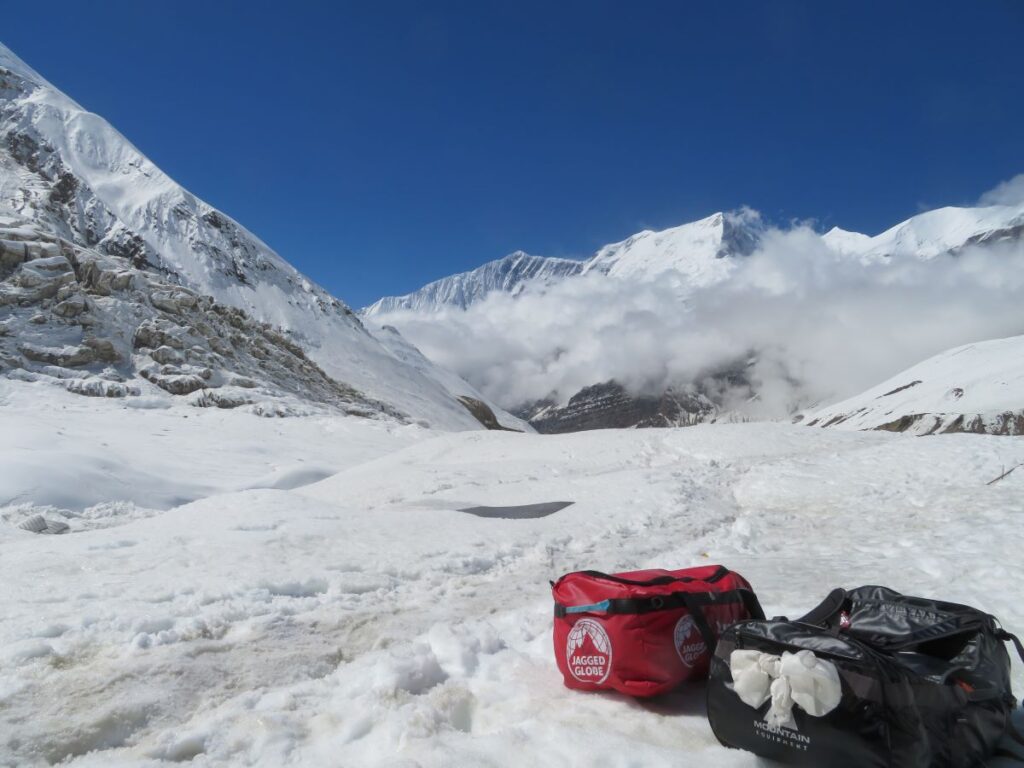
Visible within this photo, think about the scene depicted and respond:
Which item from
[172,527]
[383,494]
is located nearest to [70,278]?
[383,494]

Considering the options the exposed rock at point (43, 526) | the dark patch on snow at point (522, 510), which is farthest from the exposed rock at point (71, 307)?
the dark patch on snow at point (522, 510)

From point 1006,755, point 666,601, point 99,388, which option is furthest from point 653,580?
point 99,388

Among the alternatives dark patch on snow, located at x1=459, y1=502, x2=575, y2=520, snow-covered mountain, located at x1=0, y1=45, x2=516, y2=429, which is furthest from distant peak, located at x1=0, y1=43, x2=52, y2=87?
dark patch on snow, located at x1=459, y1=502, x2=575, y2=520

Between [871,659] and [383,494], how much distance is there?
12.9 metres

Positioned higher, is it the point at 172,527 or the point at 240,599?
the point at 172,527

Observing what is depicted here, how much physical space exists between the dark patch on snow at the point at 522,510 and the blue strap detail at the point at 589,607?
23.3 ft

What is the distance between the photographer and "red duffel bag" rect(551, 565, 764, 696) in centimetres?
422

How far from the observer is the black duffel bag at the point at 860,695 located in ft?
10.3

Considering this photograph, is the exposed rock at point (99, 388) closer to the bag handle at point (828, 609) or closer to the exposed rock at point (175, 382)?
the exposed rock at point (175, 382)

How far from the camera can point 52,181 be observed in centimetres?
8362

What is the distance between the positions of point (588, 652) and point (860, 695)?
1.79m

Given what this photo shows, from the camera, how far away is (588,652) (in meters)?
4.41

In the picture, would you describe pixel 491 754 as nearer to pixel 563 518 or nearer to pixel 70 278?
pixel 563 518

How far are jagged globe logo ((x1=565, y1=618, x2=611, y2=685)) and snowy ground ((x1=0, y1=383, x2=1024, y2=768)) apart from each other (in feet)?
0.55
